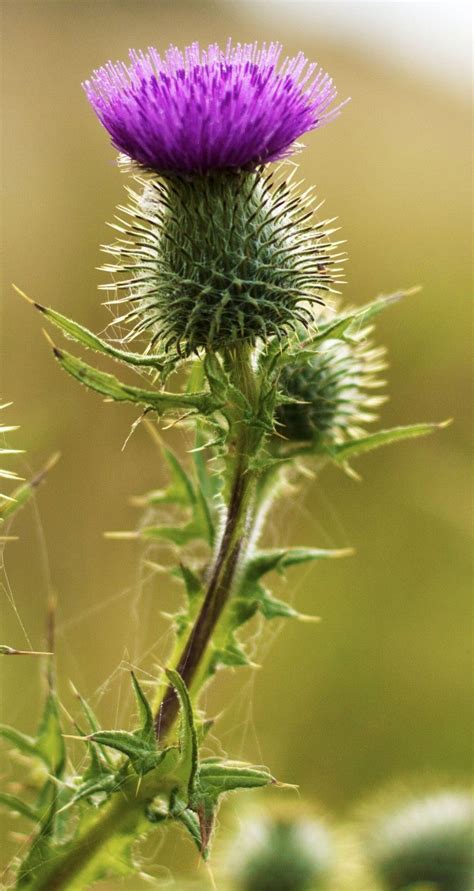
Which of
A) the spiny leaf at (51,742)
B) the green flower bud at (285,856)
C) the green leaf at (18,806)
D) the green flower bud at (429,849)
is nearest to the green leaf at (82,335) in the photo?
the spiny leaf at (51,742)

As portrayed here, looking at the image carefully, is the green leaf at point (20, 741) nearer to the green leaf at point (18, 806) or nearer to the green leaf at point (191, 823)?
the green leaf at point (18, 806)

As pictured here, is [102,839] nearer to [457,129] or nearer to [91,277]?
[91,277]

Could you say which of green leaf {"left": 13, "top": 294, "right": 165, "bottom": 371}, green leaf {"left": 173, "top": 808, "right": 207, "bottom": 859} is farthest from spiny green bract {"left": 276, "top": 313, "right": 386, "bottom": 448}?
green leaf {"left": 173, "top": 808, "right": 207, "bottom": 859}

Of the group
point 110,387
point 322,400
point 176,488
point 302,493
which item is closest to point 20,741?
point 176,488

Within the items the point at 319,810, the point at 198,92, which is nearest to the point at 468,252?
the point at 319,810

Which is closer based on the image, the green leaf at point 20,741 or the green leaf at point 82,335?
the green leaf at point 82,335

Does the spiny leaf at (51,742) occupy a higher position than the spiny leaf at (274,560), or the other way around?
the spiny leaf at (274,560)
